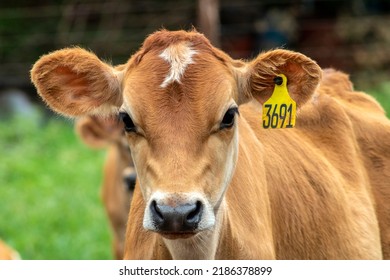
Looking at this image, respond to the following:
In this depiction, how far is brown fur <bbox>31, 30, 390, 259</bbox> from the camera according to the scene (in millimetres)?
4367

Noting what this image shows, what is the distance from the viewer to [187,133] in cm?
432

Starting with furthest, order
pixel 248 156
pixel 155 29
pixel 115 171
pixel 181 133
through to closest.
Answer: pixel 155 29 → pixel 115 171 → pixel 248 156 → pixel 181 133

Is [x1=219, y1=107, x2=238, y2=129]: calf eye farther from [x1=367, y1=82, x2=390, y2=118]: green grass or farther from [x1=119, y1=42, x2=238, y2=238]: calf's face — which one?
[x1=367, y1=82, x2=390, y2=118]: green grass

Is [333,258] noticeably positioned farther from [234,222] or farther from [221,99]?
[221,99]

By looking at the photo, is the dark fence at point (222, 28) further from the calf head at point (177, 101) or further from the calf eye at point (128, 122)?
the calf eye at point (128, 122)

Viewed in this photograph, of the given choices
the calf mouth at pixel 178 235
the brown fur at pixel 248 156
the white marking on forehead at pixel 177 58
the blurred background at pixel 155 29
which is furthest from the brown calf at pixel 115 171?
the calf mouth at pixel 178 235

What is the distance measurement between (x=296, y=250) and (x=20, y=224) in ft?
17.4

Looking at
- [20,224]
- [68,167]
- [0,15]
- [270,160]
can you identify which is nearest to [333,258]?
[270,160]

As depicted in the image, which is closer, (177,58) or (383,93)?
(177,58)

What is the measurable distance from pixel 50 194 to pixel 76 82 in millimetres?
6042

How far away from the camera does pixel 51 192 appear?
10.8 metres

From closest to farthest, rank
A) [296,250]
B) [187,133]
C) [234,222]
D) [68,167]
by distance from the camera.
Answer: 1. [187,133]
2. [234,222]
3. [296,250]
4. [68,167]

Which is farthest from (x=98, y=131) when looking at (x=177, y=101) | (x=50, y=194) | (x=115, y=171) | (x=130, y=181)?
(x=177, y=101)

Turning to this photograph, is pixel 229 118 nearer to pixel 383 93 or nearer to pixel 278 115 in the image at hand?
pixel 278 115
